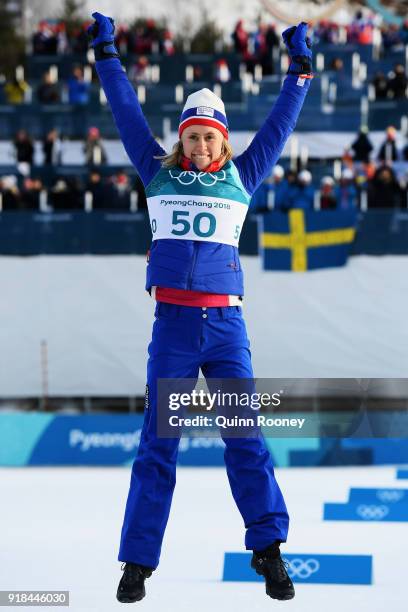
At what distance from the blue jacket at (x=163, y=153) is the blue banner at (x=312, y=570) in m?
1.26

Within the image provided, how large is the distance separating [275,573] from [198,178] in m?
1.49

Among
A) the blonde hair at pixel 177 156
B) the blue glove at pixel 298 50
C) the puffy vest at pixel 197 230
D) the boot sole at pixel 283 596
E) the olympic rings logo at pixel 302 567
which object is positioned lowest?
the olympic rings logo at pixel 302 567

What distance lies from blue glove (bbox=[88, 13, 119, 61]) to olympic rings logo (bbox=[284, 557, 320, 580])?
2211mm

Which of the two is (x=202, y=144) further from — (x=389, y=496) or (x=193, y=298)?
(x=389, y=496)

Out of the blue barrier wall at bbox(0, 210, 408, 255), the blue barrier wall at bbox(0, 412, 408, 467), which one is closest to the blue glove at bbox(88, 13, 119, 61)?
the blue barrier wall at bbox(0, 412, 408, 467)

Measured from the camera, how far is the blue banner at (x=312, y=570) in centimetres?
521

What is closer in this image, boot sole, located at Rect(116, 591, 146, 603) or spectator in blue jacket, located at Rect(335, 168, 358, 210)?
boot sole, located at Rect(116, 591, 146, 603)

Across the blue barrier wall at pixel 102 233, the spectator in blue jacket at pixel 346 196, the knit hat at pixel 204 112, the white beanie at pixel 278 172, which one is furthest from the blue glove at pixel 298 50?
the white beanie at pixel 278 172

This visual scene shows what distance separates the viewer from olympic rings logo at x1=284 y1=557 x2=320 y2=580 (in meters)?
5.21

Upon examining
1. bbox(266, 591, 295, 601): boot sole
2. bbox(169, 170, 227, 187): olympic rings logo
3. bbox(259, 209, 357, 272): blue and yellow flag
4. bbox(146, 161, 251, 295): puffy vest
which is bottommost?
bbox(259, 209, 357, 272): blue and yellow flag

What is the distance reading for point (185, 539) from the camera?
673cm

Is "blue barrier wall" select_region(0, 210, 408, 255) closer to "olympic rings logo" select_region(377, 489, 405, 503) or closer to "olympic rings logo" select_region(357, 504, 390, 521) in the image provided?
"olympic rings logo" select_region(377, 489, 405, 503)

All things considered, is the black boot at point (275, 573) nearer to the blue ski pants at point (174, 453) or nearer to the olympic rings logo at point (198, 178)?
the blue ski pants at point (174, 453)

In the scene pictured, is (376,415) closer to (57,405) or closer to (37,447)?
(37,447)
